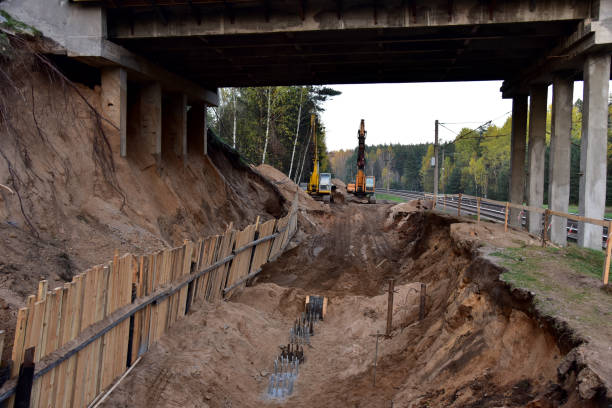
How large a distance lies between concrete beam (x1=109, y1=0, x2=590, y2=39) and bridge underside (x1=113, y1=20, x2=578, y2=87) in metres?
0.30

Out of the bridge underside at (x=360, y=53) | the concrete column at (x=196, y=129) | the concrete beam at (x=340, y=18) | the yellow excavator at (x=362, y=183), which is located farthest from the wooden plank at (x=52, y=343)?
the yellow excavator at (x=362, y=183)

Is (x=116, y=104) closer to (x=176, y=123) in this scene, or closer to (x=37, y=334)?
(x=176, y=123)

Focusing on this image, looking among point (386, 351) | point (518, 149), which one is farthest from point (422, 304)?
point (518, 149)

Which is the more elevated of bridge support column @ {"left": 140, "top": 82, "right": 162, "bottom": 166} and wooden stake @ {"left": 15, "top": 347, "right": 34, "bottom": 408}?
bridge support column @ {"left": 140, "top": 82, "right": 162, "bottom": 166}

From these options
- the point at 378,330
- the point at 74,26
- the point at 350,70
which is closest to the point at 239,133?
the point at 350,70

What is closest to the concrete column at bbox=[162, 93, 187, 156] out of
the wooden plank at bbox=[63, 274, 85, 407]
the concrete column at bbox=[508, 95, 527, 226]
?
the wooden plank at bbox=[63, 274, 85, 407]

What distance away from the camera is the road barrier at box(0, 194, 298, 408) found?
14.6ft

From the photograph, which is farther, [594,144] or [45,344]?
[594,144]

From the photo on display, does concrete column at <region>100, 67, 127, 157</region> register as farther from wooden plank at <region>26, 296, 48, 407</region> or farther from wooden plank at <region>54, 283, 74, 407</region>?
wooden plank at <region>26, 296, 48, 407</region>

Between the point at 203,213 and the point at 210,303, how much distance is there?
652cm

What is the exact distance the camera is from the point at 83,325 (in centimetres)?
525

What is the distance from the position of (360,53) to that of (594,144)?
8022 millimetres

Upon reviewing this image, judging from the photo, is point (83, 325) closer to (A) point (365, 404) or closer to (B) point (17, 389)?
(B) point (17, 389)

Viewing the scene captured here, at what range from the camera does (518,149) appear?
64.3 feet
